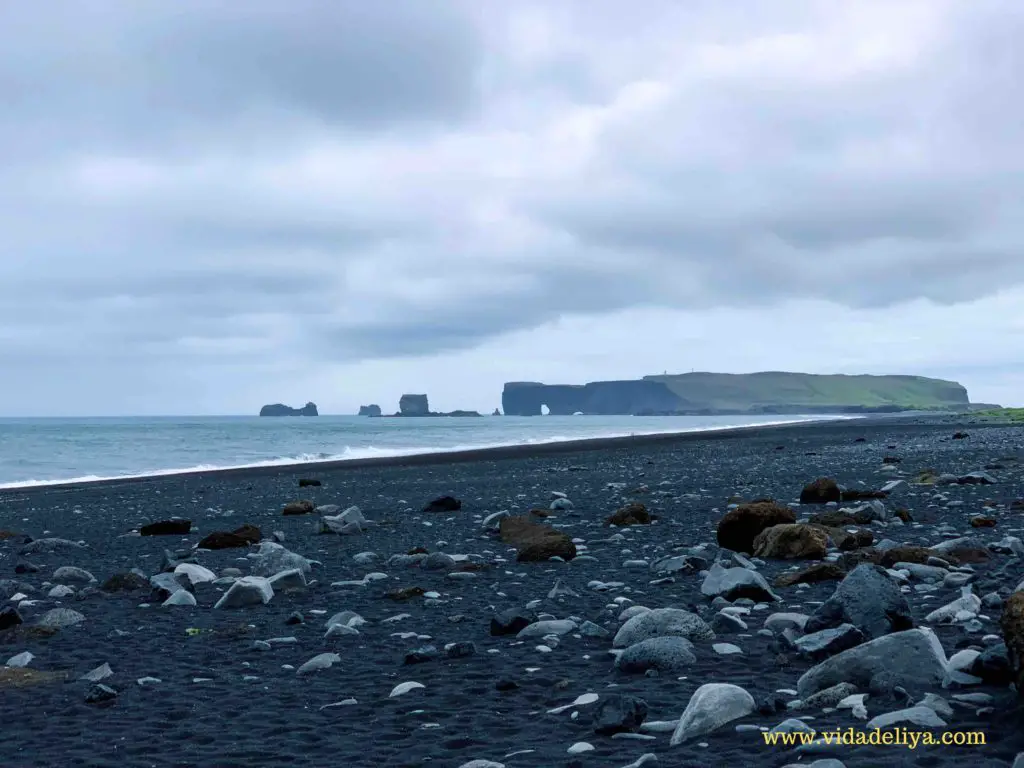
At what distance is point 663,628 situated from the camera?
555 cm

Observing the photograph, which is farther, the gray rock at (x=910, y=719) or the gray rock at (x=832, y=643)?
the gray rock at (x=832, y=643)

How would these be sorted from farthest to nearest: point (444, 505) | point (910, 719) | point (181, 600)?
point (444, 505)
point (181, 600)
point (910, 719)

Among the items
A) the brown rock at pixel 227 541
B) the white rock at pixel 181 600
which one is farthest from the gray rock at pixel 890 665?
the brown rock at pixel 227 541

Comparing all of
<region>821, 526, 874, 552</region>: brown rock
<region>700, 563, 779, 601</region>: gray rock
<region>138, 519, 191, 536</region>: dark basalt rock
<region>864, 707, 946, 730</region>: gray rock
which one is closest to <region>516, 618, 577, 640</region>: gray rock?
<region>700, 563, 779, 601</region>: gray rock

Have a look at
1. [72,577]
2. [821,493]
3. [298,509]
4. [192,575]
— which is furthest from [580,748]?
[298,509]

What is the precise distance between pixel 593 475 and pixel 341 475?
9.11 metres

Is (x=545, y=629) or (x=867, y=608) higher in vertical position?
(x=867, y=608)

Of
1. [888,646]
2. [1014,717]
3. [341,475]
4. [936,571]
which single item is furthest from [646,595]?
[341,475]

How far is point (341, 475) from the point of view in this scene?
92.5 ft

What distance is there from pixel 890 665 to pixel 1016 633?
0.61 meters

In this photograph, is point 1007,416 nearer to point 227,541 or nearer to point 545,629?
point 227,541

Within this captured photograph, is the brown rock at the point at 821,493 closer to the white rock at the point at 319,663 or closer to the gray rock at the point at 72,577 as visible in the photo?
the white rock at the point at 319,663

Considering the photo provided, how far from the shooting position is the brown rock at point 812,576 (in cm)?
714

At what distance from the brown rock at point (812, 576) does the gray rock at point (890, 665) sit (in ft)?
9.23
